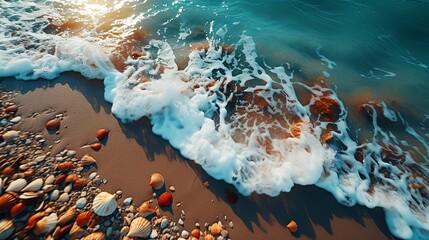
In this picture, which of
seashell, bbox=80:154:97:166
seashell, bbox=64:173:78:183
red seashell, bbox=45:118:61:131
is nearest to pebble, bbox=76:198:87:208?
seashell, bbox=64:173:78:183

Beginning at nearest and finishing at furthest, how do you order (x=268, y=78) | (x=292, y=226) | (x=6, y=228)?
1. (x=6, y=228)
2. (x=292, y=226)
3. (x=268, y=78)

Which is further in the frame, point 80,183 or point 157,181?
point 157,181

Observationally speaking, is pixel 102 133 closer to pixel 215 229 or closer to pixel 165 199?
pixel 165 199

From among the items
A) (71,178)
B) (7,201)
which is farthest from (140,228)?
(7,201)

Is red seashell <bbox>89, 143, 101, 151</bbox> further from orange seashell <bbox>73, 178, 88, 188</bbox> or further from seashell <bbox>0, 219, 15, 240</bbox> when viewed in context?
seashell <bbox>0, 219, 15, 240</bbox>

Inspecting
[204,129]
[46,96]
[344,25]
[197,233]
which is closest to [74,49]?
[46,96]
